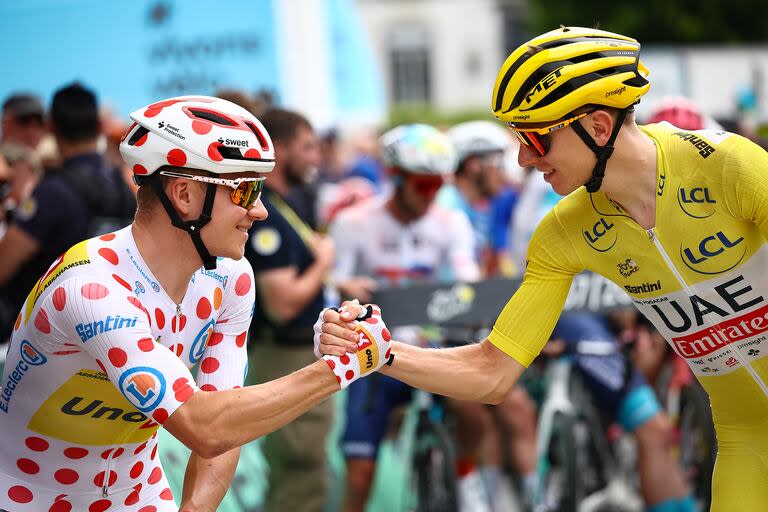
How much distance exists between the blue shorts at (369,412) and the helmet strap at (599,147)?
10.3ft

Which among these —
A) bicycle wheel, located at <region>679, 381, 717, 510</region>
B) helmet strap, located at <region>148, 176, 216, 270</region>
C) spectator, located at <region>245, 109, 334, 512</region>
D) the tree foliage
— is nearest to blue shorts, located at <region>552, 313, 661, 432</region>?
bicycle wheel, located at <region>679, 381, 717, 510</region>

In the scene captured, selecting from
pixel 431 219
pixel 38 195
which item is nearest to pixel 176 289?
pixel 38 195

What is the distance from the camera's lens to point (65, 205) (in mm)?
6238

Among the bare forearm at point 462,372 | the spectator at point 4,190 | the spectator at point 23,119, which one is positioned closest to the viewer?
the bare forearm at point 462,372

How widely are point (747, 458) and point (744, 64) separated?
2570 cm

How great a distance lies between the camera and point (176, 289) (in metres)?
3.82

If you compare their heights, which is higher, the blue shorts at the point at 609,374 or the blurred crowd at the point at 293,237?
the blurred crowd at the point at 293,237

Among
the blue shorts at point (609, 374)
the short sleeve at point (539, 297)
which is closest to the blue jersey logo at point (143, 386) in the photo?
the short sleeve at point (539, 297)

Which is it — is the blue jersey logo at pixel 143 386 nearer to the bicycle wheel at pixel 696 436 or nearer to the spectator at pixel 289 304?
the spectator at pixel 289 304

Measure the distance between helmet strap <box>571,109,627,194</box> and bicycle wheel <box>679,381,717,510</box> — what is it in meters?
3.19

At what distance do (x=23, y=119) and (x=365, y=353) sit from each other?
495 centimetres

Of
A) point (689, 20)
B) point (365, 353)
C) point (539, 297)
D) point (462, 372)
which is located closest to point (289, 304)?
point (462, 372)

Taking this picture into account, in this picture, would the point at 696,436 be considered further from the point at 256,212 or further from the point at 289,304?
the point at 256,212

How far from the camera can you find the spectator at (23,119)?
8094 mm
